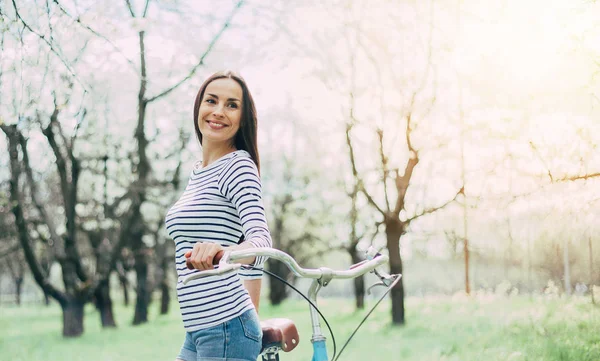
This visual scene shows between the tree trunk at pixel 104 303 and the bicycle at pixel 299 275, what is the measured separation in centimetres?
664

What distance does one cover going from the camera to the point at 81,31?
407 centimetres

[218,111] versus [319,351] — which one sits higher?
[218,111]

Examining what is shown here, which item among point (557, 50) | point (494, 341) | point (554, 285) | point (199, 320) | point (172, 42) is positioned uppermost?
A: point (172, 42)

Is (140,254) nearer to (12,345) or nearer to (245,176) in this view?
(12,345)

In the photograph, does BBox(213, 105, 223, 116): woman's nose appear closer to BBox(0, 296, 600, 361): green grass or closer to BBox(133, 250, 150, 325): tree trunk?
BBox(0, 296, 600, 361): green grass

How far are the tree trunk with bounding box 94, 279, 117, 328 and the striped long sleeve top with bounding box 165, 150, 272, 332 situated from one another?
22.1ft

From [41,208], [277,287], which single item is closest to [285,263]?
[41,208]

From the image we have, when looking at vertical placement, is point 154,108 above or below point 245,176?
above

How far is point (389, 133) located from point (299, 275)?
17.4 feet

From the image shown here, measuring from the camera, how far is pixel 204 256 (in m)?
0.98

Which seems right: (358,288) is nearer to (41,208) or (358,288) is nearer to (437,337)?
(437,337)

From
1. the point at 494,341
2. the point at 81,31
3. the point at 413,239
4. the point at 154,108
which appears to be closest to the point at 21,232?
the point at 154,108

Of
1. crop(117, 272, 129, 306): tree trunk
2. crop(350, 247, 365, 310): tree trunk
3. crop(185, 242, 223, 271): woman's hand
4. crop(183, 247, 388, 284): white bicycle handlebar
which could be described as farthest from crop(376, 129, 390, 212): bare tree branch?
crop(117, 272, 129, 306): tree trunk

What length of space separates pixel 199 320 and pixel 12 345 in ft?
23.3
